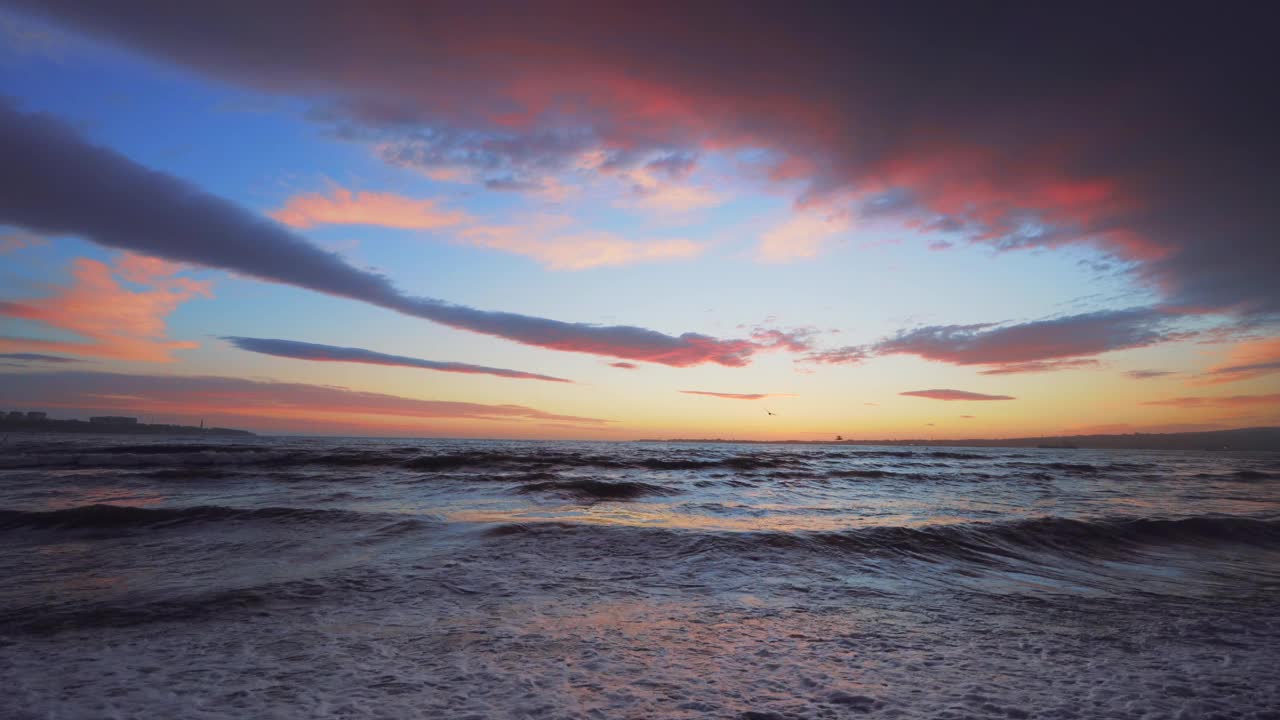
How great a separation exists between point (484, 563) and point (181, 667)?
323 cm

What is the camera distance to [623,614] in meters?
4.65

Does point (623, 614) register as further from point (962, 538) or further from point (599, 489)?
point (599, 489)

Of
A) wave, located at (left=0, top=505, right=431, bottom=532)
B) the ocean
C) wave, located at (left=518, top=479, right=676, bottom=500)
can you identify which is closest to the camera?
the ocean

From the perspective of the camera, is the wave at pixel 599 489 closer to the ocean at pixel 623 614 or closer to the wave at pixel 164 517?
the ocean at pixel 623 614

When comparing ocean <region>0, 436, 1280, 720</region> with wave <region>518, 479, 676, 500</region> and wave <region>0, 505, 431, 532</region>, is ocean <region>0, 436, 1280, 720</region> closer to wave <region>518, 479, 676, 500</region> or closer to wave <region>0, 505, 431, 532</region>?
wave <region>0, 505, 431, 532</region>

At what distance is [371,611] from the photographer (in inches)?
182

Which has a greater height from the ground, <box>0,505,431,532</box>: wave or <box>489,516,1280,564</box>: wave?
<box>489,516,1280,564</box>: wave

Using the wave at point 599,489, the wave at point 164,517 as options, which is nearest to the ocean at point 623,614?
the wave at point 164,517

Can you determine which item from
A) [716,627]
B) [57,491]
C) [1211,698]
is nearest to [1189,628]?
[1211,698]

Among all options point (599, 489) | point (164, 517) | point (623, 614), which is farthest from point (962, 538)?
point (164, 517)

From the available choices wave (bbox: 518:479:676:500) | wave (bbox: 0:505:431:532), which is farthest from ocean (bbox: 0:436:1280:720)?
wave (bbox: 518:479:676:500)

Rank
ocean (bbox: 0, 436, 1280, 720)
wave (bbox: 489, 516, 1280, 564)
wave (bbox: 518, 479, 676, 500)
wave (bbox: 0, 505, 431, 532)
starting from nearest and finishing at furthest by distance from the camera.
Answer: ocean (bbox: 0, 436, 1280, 720), wave (bbox: 489, 516, 1280, 564), wave (bbox: 0, 505, 431, 532), wave (bbox: 518, 479, 676, 500)

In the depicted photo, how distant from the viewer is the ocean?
307 centimetres

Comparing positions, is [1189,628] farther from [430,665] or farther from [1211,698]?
[430,665]
